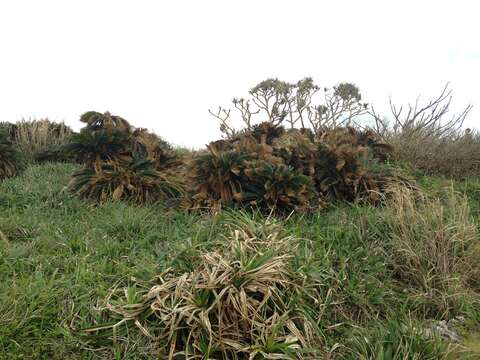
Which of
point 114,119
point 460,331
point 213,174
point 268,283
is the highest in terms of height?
point 114,119

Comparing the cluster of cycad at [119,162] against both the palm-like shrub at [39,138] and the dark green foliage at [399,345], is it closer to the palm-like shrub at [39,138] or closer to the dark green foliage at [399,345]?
the palm-like shrub at [39,138]

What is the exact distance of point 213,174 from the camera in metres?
5.77

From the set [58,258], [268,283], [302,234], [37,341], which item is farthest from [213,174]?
[37,341]

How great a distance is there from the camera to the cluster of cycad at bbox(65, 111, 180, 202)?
650 cm

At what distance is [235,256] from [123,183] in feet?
10.6

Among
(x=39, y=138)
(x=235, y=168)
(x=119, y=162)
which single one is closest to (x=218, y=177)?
(x=235, y=168)

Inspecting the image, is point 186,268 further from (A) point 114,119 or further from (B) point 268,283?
(A) point 114,119

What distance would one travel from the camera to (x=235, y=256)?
366cm

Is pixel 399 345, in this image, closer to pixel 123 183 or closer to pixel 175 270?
pixel 175 270

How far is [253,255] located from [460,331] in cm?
167

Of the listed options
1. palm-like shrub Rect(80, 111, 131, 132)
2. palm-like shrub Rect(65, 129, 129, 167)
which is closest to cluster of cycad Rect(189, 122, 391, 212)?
palm-like shrub Rect(65, 129, 129, 167)

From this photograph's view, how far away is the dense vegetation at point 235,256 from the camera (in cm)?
321

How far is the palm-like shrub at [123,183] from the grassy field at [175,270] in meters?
0.49

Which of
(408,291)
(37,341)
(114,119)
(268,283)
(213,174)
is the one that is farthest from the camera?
(114,119)
